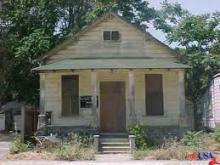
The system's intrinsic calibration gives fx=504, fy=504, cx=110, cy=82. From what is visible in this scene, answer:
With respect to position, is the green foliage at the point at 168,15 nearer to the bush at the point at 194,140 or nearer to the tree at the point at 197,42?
the tree at the point at 197,42

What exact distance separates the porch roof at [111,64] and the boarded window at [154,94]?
925 millimetres

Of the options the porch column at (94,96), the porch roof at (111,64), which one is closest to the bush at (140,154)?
the porch column at (94,96)

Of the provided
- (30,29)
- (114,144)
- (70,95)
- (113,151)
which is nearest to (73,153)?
(113,151)

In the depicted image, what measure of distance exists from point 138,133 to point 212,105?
26.5ft

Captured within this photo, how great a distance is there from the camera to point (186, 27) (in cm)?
3756

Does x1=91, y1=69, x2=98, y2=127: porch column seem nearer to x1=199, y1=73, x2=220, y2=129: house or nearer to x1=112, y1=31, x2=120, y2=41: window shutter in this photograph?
x1=112, y1=31, x2=120, y2=41: window shutter

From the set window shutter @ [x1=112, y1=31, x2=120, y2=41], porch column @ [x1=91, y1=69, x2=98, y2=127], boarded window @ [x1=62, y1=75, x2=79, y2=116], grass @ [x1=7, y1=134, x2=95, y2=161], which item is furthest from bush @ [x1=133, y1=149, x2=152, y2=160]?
window shutter @ [x1=112, y1=31, x2=120, y2=41]

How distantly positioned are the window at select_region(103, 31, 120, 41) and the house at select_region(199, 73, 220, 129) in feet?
18.5

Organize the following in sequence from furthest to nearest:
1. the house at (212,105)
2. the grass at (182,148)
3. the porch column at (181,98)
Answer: the house at (212,105)
the porch column at (181,98)
the grass at (182,148)

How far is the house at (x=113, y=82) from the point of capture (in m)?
24.2

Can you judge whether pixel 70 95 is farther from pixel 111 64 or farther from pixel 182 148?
pixel 182 148

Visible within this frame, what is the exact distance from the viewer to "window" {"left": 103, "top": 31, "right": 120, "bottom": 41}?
26.3 metres

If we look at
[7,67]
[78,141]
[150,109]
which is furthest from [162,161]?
[7,67]

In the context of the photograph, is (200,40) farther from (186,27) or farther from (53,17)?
(53,17)
